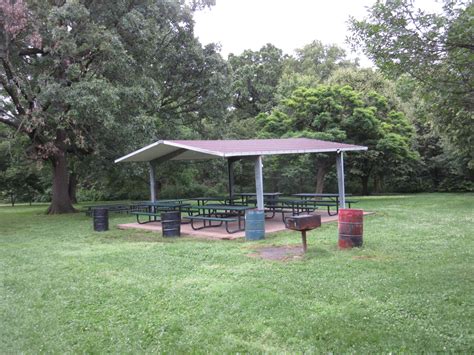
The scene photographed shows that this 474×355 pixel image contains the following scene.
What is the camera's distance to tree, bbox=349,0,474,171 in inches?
167

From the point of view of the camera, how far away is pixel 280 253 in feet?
25.2

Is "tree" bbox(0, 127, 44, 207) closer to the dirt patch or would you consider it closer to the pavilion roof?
the pavilion roof

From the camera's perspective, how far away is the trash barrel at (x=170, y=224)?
A: 34.0ft

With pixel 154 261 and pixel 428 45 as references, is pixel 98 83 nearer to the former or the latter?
pixel 154 261

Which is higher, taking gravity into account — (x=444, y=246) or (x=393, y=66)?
(x=393, y=66)

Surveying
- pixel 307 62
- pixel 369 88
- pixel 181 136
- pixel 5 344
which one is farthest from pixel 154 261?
pixel 307 62

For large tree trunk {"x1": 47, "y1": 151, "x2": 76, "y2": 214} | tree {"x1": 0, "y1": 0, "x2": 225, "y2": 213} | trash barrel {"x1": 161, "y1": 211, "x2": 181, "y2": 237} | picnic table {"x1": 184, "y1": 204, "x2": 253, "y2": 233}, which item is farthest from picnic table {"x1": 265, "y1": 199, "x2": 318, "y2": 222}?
large tree trunk {"x1": 47, "y1": 151, "x2": 76, "y2": 214}

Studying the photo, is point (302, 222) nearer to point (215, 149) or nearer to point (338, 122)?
point (215, 149)

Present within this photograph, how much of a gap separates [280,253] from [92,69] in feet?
39.0

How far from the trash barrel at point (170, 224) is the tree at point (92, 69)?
5413 mm

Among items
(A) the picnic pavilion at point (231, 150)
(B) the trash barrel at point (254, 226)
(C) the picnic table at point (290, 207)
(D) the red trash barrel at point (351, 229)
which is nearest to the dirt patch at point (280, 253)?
(D) the red trash barrel at point (351, 229)

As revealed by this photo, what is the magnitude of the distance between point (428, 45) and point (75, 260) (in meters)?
6.75

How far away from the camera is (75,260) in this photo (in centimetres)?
788

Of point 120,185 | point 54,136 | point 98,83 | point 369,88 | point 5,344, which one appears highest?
point 369,88
